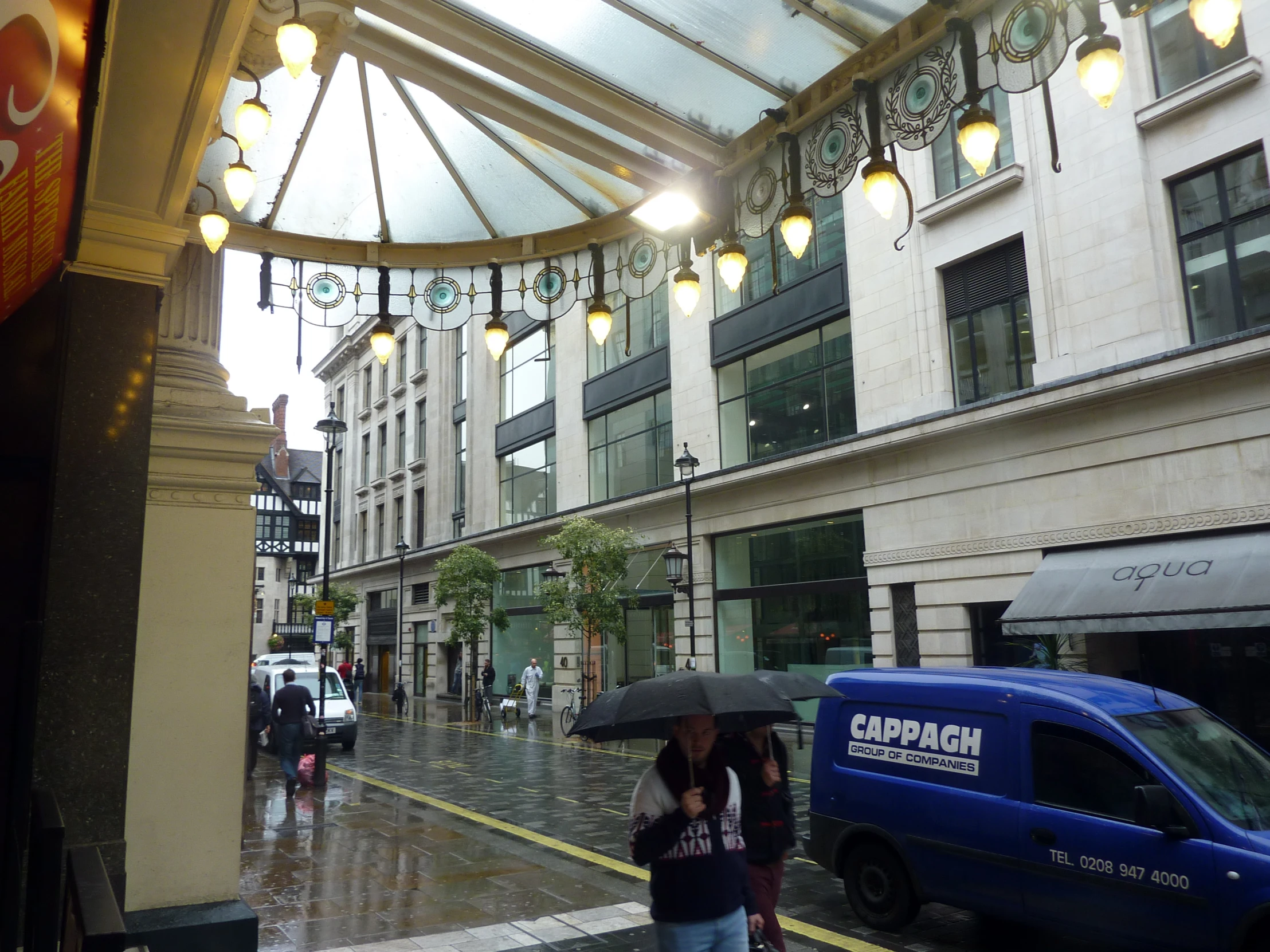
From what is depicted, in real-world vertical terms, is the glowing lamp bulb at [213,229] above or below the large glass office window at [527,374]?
below

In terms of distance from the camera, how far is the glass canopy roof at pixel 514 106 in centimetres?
557

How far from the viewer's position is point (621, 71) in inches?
234

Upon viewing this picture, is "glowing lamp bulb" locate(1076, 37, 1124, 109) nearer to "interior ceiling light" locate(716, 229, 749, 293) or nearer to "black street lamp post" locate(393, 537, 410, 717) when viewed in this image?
"interior ceiling light" locate(716, 229, 749, 293)

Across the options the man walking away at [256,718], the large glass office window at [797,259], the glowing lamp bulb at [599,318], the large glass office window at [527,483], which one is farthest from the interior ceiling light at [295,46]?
the large glass office window at [527,483]

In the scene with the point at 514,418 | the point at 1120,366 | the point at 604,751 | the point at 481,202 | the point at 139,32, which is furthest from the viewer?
the point at 514,418

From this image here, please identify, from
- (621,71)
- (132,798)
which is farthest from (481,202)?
(132,798)

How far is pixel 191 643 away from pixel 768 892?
3.91m

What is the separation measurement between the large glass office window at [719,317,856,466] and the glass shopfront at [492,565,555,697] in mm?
11462

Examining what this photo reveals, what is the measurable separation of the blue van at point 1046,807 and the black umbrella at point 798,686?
37.0 inches

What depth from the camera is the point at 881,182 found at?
18.1 ft

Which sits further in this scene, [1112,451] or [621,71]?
[1112,451]

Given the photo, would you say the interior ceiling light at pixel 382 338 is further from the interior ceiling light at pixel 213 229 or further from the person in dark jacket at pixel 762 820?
the person in dark jacket at pixel 762 820

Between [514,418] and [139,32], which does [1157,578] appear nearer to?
[139,32]

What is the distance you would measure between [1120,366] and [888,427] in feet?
16.2
